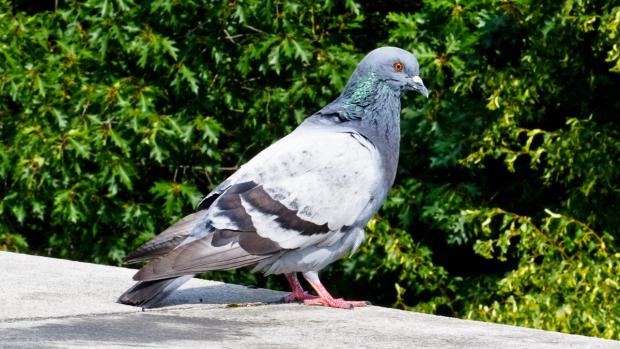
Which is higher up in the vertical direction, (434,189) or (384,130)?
(384,130)

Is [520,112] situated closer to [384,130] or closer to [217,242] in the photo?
[384,130]

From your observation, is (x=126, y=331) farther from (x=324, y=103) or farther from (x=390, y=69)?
(x=324, y=103)

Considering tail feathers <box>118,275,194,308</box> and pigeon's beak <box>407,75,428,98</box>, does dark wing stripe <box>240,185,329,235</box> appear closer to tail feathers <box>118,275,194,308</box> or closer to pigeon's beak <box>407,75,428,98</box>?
tail feathers <box>118,275,194,308</box>

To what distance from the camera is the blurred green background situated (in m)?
6.61

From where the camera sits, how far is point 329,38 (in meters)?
7.44

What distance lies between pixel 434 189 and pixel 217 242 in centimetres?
316

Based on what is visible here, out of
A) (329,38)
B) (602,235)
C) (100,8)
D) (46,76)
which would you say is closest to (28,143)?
(46,76)

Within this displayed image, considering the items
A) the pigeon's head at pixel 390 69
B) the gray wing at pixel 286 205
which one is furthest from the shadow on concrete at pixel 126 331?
the pigeon's head at pixel 390 69

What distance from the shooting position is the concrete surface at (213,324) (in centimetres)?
341

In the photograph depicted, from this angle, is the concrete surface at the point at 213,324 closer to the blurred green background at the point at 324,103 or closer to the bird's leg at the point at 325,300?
the bird's leg at the point at 325,300

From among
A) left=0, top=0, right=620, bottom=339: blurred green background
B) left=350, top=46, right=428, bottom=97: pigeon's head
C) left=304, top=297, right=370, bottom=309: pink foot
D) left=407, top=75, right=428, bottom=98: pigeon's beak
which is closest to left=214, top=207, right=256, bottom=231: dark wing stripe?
left=304, top=297, right=370, bottom=309: pink foot

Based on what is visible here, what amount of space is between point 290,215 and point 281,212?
0.12 feet

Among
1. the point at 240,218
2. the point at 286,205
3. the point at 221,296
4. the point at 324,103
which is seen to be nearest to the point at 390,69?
the point at 286,205

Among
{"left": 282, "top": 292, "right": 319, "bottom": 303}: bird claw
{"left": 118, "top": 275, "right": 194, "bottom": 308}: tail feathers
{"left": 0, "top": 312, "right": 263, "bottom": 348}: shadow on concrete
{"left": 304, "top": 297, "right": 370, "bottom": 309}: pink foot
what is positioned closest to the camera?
{"left": 0, "top": 312, "right": 263, "bottom": 348}: shadow on concrete
